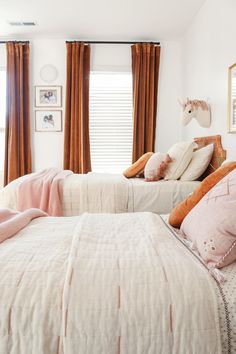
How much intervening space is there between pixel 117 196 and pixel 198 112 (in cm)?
149

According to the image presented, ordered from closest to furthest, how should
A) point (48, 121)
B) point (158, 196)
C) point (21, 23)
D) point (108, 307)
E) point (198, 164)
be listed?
point (108, 307), point (158, 196), point (198, 164), point (21, 23), point (48, 121)

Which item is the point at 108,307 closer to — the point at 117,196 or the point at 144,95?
the point at 117,196

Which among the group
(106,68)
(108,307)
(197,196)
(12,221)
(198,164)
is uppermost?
(106,68)

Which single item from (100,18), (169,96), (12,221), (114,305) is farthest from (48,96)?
(114,305)

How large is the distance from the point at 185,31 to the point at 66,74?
6.17 feet

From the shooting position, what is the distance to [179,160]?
10.2 ft

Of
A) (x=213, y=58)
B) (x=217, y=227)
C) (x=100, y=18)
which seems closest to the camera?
(x=217, y=227)

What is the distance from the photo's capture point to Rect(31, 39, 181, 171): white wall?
15.7 ft

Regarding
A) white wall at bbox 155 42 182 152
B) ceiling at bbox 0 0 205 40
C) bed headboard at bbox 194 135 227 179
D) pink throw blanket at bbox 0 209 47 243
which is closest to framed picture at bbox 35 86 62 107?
ceiling at bbox 0 0 205 40

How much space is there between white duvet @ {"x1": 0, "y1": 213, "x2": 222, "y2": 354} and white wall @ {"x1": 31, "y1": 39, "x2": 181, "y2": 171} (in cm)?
400

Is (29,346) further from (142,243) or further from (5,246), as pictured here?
(142,243)

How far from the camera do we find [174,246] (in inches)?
48.0

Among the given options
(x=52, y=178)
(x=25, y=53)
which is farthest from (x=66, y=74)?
(x=52, y=178)

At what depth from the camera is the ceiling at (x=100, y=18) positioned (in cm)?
362
